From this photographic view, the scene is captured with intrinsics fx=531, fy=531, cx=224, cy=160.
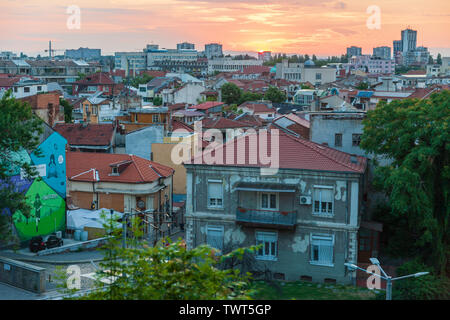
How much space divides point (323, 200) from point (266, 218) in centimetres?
249

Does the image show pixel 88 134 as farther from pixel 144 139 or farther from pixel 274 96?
pixel 274 96

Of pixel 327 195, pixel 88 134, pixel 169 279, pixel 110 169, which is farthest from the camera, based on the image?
pixel 88 134

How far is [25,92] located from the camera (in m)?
58.8

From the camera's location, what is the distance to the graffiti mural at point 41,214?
26.1 m

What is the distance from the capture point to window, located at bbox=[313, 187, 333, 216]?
21.9 metres

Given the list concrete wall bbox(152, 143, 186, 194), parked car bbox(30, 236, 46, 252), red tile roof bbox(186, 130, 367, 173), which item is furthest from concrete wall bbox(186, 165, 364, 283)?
concrete wall bbox(152, 143, 186, 194)

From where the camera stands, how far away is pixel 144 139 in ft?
126

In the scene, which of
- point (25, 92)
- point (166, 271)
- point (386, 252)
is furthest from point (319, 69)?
point (166, 271)

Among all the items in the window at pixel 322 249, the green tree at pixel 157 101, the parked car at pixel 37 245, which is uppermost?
the green tree at pixel 157 101

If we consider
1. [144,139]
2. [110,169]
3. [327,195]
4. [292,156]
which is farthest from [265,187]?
[144,139]

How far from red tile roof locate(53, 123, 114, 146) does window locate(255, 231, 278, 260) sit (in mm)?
19402

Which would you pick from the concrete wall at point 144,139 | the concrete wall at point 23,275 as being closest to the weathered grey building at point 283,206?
the concrete wall at point 23,275

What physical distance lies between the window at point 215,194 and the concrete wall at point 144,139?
1570cm

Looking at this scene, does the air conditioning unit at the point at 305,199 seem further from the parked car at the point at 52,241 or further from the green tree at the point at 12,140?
the parked car at the point at 52,241
